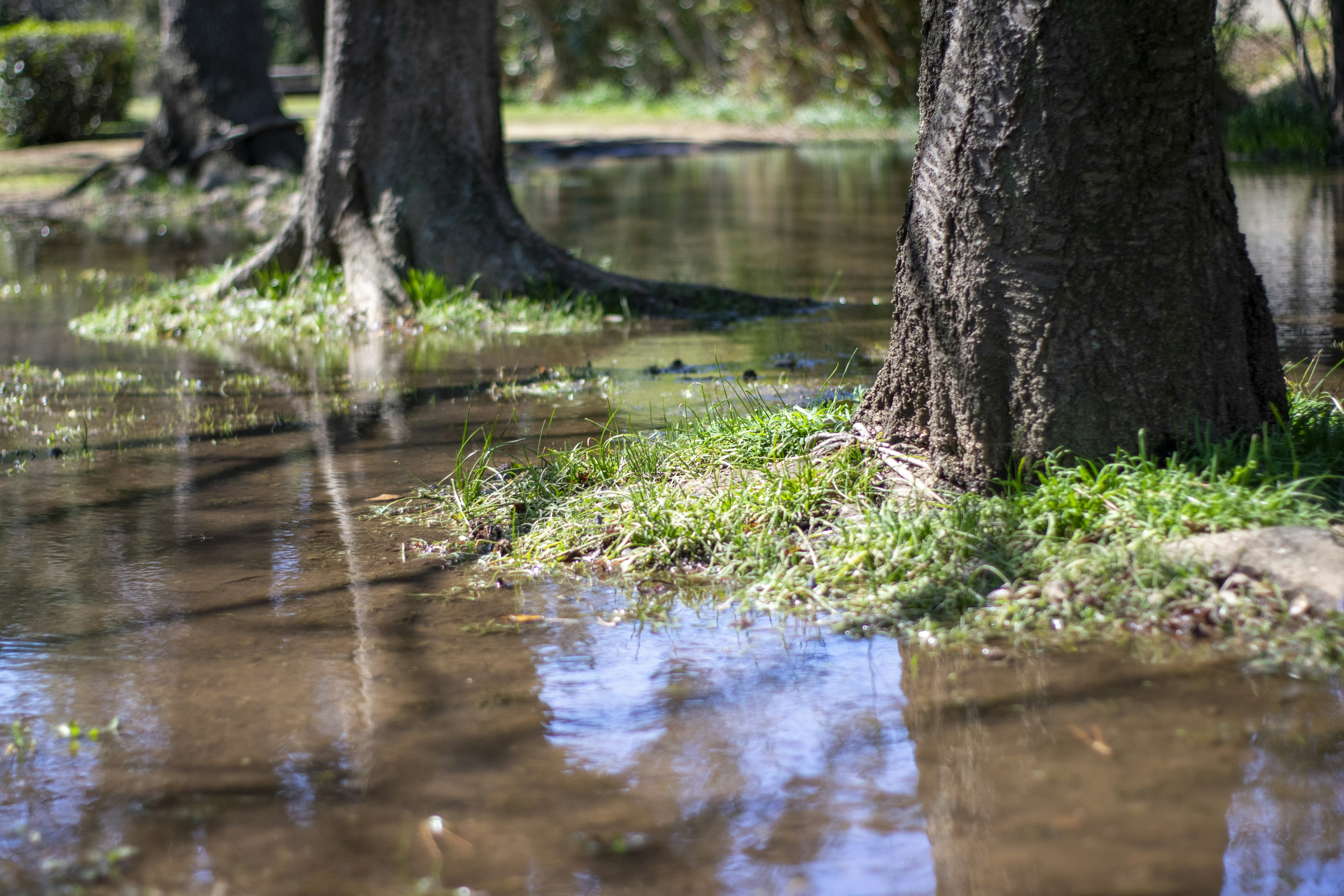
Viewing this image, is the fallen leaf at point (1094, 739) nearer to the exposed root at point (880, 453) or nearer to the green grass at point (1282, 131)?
the exposed root at point (880, 453)

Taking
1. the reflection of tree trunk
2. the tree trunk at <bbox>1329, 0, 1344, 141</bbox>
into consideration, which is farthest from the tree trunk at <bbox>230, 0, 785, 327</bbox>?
the tree trunk at <bbox>1329, 0, 1344, 141</bbox>

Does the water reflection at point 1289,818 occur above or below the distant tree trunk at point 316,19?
below

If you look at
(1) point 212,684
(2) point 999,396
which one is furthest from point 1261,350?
(1) point 212,684

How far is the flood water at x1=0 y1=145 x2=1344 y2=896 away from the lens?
2.39m

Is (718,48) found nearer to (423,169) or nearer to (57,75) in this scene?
(57,75)

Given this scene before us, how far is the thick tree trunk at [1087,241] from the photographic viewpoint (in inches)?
144

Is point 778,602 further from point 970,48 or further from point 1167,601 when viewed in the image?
point 970,48

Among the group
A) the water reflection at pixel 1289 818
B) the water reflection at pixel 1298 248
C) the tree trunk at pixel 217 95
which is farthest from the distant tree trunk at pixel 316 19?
the water reflection at pixel 1289 818

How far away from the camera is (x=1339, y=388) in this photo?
5516 mm

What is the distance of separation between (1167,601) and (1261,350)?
1.06m

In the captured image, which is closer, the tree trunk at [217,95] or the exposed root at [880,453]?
the exposed root at [880,453]

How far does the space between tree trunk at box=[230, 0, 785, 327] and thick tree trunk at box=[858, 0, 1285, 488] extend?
15.2 feet

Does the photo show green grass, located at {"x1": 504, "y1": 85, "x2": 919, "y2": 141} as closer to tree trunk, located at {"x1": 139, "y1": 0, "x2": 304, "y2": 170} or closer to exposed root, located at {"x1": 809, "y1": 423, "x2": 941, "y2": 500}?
tree trunk, located at {"x1": 139, "y1": 0, "x2": 304, "y2": 170}

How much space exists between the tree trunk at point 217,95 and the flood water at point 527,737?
1227cm
